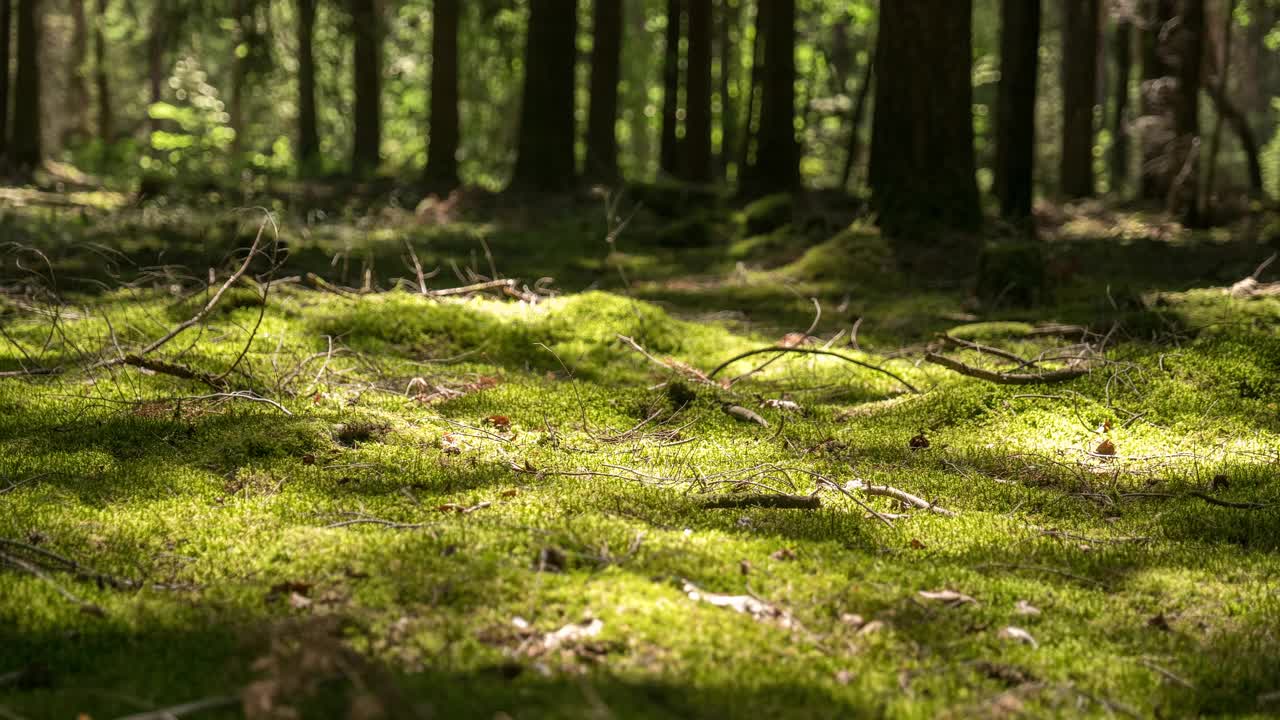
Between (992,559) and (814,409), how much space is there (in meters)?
1.93

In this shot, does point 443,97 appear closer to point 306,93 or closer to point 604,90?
point 604,90

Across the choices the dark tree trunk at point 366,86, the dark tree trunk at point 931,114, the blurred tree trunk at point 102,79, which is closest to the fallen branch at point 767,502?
the dark tree trunk at point 931,114

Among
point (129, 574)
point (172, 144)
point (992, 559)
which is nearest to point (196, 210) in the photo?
point (172, 144)

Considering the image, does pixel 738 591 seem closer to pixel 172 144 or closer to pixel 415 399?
pixel 415 399

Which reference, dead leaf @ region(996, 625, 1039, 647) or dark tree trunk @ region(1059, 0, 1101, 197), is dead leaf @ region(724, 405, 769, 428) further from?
dark tree trunk @ region(1059, 0, 1101, 197)

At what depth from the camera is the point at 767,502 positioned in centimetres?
361

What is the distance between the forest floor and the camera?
7.72 ft

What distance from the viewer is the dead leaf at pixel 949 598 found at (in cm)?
284

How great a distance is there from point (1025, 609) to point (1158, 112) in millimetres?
15411

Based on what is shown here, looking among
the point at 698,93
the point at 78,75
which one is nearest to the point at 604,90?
the point at 698,93

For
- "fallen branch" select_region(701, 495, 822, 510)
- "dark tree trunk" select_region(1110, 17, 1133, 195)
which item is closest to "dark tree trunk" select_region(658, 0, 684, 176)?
"dark tree trunk" select_region(1110, 17, 1133, 195)

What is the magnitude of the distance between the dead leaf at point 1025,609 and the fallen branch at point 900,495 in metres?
0.71

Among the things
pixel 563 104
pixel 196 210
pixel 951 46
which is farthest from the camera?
pixel 563 104

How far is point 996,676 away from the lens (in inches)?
97.2
